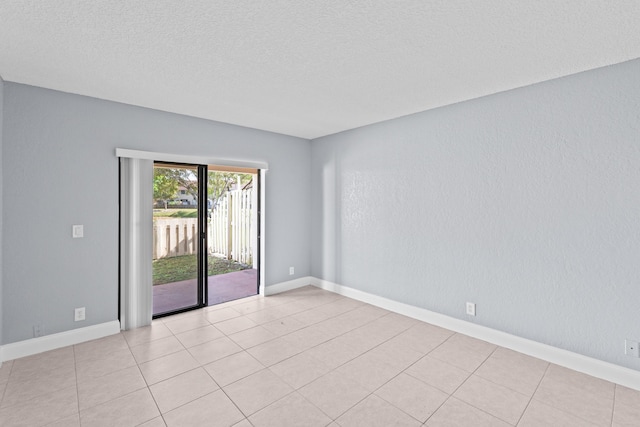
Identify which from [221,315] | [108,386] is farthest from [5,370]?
[221,315]

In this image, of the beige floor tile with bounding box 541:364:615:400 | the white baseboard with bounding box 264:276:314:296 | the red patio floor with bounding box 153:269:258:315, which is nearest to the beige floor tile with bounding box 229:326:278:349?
the red patio floor with bounding box 153:269:258:315

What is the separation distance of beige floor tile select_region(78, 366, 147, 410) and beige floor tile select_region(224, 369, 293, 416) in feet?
2.42

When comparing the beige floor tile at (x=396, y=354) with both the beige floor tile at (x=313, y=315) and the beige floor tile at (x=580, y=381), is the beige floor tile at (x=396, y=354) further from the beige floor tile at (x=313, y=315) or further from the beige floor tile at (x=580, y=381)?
the beige floor tile at (x=580, y=381)

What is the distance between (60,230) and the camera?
2.90 m

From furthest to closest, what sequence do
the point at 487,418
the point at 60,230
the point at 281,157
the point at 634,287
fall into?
1. the point at 281,157
2. the point at 60,230
3. the point at 634,287
4. the point at 487,418

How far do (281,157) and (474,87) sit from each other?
2855 millimetres

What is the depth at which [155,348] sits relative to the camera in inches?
114

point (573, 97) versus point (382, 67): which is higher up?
point (382, 67)

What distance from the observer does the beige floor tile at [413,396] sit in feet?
6.66

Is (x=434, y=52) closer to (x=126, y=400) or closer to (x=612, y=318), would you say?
(x=612, y=318)

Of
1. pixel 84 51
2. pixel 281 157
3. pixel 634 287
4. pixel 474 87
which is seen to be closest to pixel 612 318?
pixel 634 287

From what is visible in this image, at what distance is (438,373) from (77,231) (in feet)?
12.2

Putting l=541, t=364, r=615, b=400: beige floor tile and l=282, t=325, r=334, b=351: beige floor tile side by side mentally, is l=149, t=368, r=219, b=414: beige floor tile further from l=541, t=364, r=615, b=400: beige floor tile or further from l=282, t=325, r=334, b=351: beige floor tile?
l=541, t=364, r=615, b=400: beige floor tile

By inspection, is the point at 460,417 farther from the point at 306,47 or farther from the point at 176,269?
the point at 176,269
